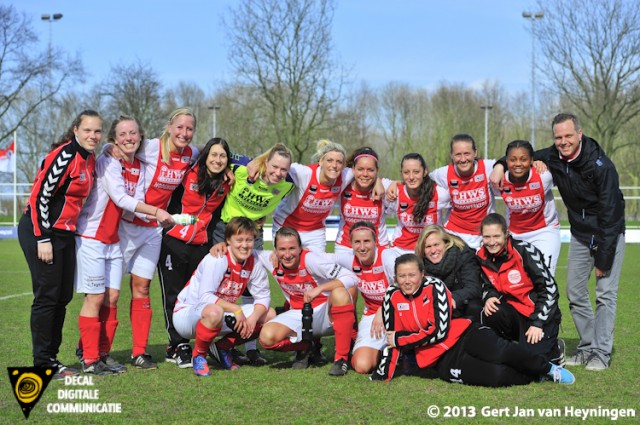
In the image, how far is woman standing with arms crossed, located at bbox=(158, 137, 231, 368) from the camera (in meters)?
5.98

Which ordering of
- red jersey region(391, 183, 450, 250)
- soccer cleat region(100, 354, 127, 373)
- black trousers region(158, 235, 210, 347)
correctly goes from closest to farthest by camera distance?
1. soccer cleat region(100, 354, 127, 373)
2. black trousers region(158, 235, 210, 347)
3. red jersey region(391, 183, 450, 250)

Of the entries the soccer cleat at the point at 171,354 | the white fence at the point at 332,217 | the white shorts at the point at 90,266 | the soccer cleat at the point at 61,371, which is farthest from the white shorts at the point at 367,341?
the white fence at the point at 332,217

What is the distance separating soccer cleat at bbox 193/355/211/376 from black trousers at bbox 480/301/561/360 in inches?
83.2

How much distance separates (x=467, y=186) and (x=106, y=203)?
3.05 m

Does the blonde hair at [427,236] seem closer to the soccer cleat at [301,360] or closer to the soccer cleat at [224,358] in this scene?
the soccer cleat at [301,360]

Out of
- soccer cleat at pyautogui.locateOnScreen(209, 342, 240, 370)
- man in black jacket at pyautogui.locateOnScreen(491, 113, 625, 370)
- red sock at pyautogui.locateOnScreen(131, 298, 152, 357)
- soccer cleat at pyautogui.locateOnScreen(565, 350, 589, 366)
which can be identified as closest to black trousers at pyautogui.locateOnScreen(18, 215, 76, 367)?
red sock at pyautogui.locateOnScreen(131, 298, 152, 357)

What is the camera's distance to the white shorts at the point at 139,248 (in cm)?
579

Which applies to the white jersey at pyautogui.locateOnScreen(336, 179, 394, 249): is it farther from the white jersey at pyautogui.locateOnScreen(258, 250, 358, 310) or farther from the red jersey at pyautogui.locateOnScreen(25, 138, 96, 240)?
the red jersey at pyautogui.locateOnScreen(25, 138, 96, 240)

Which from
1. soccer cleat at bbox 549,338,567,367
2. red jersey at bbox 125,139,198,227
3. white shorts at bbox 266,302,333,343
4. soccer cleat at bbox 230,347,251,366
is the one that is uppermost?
red jersey at bbox 125,139,198,227

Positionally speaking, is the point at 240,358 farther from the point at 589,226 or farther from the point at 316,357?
the point at 589,226

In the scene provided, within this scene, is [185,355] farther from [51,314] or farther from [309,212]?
[309,212]

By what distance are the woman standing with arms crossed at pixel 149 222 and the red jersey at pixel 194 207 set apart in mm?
112

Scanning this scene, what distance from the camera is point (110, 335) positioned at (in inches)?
224

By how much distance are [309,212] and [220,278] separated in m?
1.29
